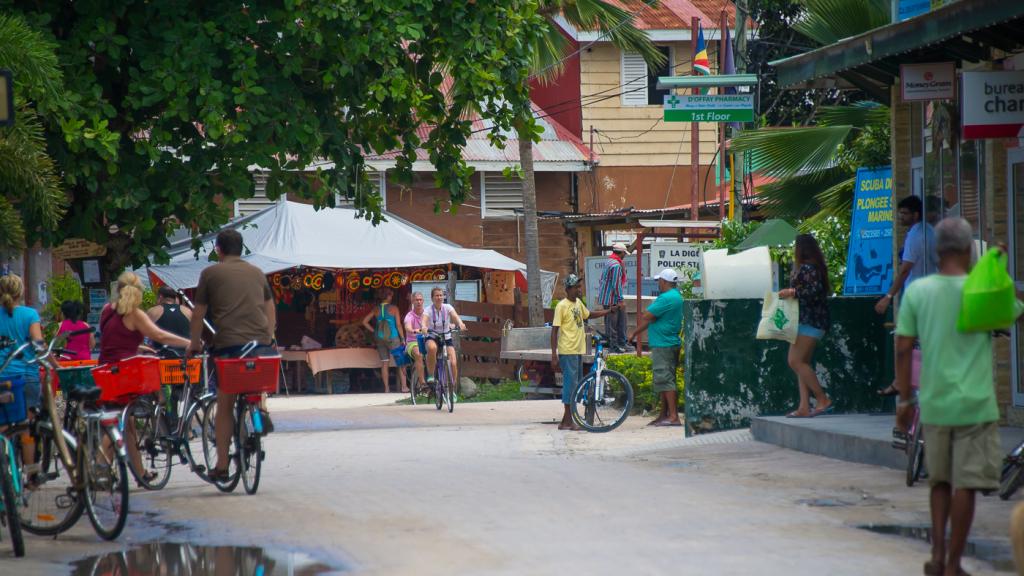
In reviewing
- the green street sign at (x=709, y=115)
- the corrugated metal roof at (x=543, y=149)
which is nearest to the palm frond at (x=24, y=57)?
the green street sign at (x=709, y=115)

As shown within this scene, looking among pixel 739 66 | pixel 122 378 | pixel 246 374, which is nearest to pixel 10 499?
pixel 122 378

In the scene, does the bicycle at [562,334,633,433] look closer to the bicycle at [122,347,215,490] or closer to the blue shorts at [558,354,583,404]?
the blue shorts at [558,354,583,404]

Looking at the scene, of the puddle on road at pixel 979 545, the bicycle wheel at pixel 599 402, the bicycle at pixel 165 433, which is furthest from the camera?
the bicycle wheel at pixel 599 402

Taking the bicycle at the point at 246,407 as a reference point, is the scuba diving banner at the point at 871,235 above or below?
above

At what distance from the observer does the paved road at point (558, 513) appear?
7191mm

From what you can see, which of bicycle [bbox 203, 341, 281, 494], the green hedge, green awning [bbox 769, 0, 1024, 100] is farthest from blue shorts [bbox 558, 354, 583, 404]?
bicycle [bbox 203, 341, 281, 494]

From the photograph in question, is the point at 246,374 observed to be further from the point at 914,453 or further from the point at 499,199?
the point at 499,199

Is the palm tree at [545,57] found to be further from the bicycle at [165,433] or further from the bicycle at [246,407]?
the bicycle at [246,407]

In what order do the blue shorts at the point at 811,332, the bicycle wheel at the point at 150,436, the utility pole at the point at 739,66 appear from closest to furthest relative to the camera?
1. the bicycle wheel at the point at 150,436
2. the blue shorts at the point at 811,332
3. the utility pole at the point at 739,66

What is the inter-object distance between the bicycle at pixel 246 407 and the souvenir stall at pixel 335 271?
15169 mm

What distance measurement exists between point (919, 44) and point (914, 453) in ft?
10.4

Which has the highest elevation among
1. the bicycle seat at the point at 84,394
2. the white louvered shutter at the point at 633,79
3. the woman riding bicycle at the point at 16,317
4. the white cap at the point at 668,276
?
the white louvered shutter at the point at 633,79

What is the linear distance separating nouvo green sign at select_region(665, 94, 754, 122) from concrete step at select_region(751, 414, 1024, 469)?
223 inches

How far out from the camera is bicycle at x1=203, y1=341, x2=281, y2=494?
9.86 m
